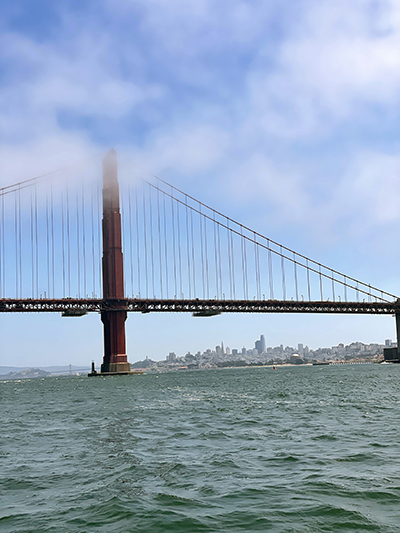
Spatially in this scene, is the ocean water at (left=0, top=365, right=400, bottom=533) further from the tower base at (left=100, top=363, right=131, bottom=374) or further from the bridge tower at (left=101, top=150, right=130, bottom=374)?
the tower base at (left=100, top=363, right=131, bottom=374)

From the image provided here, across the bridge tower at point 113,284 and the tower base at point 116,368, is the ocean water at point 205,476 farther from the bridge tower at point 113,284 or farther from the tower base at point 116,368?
the tower base at point 116,368

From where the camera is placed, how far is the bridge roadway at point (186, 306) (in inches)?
3113

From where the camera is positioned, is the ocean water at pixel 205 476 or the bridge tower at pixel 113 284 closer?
the ocean water at pixel 205 476

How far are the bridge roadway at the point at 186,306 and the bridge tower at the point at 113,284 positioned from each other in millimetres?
1597

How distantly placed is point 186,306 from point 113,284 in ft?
41.4

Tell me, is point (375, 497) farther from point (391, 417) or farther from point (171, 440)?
point (391, 417)

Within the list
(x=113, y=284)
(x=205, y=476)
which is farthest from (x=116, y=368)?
(x=205, y=476)

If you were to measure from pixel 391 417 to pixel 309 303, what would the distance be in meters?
77.9

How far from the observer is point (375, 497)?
805 centimetres

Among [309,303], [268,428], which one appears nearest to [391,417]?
[268,428]

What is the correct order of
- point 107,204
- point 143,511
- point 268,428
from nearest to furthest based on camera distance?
point 143,511
point 268,428
point 107,204

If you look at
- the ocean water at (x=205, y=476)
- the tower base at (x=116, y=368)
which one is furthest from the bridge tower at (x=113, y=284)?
the ocean water at (x=205, y=476)

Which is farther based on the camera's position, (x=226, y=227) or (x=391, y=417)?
(x=226, y=227)

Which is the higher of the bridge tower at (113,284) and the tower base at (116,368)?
the bridge tower at (113,284)
